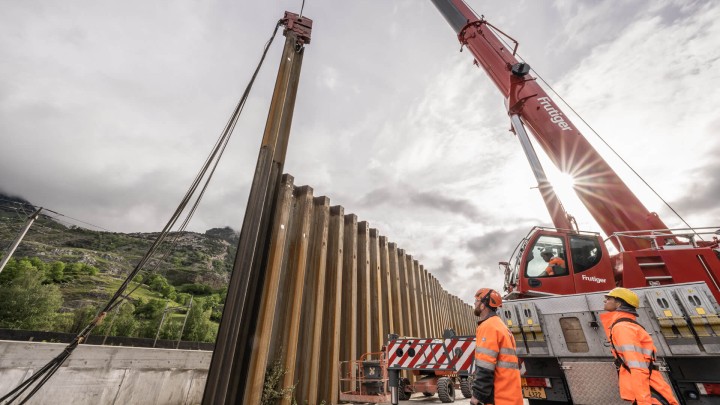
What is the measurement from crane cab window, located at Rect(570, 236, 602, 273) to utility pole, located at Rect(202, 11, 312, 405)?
5.33 metres

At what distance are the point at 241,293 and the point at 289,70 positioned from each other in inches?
119

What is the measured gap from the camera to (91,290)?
7788cm

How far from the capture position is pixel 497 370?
2893 millimetres

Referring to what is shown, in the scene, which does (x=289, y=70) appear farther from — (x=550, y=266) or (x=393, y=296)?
(x=393, y=296)

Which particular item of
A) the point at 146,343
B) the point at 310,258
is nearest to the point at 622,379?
the point at 310,258

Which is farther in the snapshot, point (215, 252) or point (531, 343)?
point (215, 252)

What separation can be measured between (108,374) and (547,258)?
32.7ft

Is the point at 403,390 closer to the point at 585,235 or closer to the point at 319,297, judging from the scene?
the point at 319,297

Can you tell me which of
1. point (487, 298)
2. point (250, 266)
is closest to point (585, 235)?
point (487, 298)

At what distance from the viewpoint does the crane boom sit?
5.72 meters

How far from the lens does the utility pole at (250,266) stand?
2.52 meters

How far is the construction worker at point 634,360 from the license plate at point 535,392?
4.12 feet

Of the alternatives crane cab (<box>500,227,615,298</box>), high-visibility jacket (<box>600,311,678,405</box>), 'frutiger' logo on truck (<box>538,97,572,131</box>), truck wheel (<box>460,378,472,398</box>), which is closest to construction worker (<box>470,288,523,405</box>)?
high-visibility jacket (<box>600,311,678,405</box>)

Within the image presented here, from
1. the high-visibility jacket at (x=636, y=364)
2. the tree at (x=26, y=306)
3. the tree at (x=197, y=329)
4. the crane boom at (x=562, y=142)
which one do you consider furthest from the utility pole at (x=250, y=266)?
the tree at (x=26, y=306)
